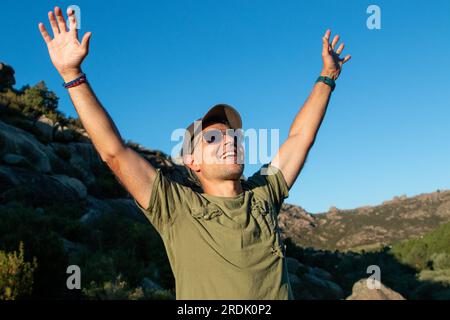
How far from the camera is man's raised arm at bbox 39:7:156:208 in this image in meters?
2.81

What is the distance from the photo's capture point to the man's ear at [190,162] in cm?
343

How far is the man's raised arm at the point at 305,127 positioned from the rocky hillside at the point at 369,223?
6784 cm

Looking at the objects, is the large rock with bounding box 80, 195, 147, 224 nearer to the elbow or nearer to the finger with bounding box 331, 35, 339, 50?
the finger with bounding box 331, 35, 339, 50

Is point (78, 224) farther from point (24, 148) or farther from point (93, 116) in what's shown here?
point (93, 116)

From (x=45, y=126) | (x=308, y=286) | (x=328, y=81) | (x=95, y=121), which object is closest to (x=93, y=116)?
(x=95, y=121)

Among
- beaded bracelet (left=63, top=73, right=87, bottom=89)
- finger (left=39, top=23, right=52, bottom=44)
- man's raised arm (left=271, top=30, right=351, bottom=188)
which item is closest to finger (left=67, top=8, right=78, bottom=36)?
finger (left=39, top=23, right=52, bottom=44)

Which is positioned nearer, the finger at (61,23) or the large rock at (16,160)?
the finger at (61,23)

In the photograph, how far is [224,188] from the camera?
3.30 metres

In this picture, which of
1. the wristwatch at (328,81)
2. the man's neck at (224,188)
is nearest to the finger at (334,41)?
the wristwatch at (328,81)

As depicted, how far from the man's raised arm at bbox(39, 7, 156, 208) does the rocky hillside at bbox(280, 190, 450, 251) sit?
6903cm

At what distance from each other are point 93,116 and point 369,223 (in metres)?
81.0

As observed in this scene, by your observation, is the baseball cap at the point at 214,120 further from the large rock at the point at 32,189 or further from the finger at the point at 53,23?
the large rock at the point at 32,189

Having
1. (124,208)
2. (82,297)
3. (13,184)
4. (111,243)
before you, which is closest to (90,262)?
(82,297)
